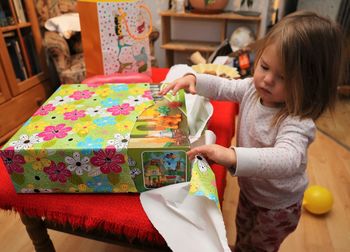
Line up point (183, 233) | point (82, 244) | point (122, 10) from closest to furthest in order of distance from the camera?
point (183, 233) < point (122, 10) < point (82, 244)

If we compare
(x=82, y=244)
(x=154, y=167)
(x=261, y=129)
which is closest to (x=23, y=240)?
(x=82, y=244)

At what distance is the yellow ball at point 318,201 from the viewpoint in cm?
121

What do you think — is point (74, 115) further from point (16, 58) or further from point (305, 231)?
point (16, 58)

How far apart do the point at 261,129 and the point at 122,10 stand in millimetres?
610

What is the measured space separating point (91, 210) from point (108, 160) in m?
0.12

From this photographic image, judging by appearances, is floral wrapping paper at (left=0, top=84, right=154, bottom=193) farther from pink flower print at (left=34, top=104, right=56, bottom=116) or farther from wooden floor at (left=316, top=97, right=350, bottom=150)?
wooden floor at (left=316, top=97, right=350, bottom=150)

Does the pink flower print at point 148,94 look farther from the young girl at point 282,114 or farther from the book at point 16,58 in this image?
→ the book at point 16,58

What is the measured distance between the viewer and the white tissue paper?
0.49 meters

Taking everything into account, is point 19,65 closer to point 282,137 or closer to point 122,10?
point 122,10

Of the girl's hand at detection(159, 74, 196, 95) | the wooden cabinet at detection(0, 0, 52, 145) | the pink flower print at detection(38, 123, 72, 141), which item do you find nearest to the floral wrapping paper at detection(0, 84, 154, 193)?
the pink flower print at detection(38, 123, 72, 141)

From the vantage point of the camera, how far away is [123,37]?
39.1 inches

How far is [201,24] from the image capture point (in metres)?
2.59

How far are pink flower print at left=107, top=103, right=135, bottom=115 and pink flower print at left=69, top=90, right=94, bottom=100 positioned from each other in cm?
10

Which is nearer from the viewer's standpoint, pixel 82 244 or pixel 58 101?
pixel 58 101
